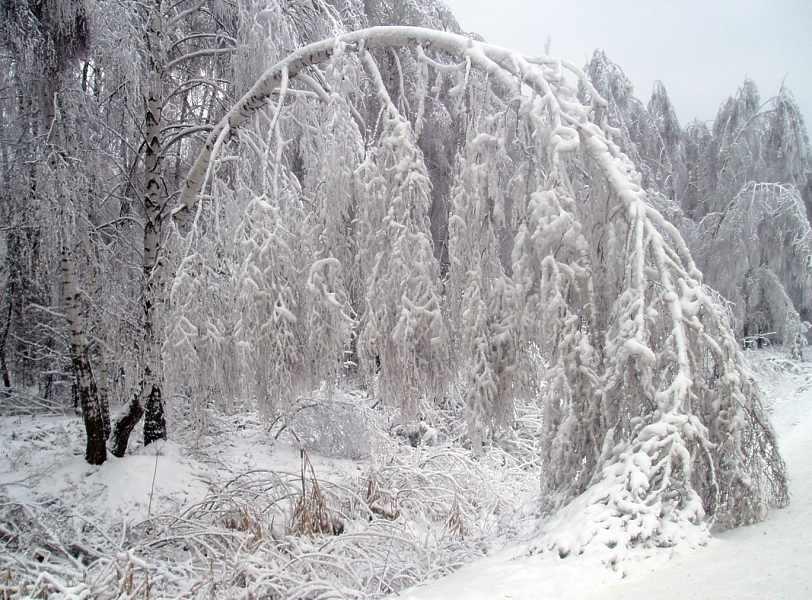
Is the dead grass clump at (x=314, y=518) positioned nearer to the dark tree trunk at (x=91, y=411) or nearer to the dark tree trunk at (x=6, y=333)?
the dark tree trunk at (x=91, y=411)

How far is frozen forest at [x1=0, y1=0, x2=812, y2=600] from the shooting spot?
291cm

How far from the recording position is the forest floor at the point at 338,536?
231cm

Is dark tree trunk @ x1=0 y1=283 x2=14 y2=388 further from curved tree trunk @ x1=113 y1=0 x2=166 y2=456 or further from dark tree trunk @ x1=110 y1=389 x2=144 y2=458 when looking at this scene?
dark tree trunk @ x1=110 y1=389 x2=144 y2=458

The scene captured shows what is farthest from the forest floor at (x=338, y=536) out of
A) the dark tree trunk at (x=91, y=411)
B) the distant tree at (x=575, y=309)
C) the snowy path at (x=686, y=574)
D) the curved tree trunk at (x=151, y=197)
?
the curved tree trunk at (x=151, y=197)

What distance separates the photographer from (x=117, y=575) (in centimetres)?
362

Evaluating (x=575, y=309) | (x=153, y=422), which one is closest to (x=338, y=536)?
(x=575, y=309)

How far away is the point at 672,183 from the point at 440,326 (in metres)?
14.5

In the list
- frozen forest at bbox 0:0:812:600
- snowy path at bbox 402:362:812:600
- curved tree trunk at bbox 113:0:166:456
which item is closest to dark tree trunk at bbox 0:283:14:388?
frozen forest at bbox 0:0:812:600

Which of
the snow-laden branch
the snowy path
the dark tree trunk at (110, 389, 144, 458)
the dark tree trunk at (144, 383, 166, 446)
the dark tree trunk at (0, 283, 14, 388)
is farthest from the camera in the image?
the dark tree trunk at (0, 283, 14, 388)

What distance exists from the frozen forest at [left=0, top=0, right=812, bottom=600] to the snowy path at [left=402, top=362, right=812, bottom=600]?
19 millimetres

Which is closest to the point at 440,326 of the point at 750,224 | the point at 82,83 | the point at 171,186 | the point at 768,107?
the point at 82,83

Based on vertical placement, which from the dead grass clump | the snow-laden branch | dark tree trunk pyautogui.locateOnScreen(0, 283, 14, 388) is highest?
the snow-laden branch

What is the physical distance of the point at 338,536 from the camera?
175 inches

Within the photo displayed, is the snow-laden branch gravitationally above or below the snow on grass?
above
